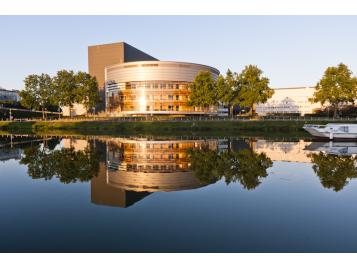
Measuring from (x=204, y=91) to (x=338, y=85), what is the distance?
4021cm

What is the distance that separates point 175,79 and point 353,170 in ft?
338

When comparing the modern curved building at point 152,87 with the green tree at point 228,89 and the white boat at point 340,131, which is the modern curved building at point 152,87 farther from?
the white boat at point 340,131

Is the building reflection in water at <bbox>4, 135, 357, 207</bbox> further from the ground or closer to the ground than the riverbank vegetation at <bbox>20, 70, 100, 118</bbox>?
closer to the ground

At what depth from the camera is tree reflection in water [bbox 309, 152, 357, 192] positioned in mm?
18828

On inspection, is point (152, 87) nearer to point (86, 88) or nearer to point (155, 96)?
point (155, 96)

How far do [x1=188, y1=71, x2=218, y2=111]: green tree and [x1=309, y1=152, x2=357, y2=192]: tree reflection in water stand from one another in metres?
63.7

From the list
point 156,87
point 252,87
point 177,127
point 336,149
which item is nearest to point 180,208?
point 336,149

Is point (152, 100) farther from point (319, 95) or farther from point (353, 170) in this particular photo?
point (353, 170)

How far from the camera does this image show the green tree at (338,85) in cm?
8362

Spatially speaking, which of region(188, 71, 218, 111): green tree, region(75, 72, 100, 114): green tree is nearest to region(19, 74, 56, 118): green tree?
region(75, 72, 100, 114): green tree

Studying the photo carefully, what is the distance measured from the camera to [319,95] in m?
85.6

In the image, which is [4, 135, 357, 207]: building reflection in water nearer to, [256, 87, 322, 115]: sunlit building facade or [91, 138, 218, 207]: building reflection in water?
[91, 138, 218, 207]: building reflection in water

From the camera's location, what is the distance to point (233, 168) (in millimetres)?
23797

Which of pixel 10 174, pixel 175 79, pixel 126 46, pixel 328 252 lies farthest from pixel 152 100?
pixel 328 252
